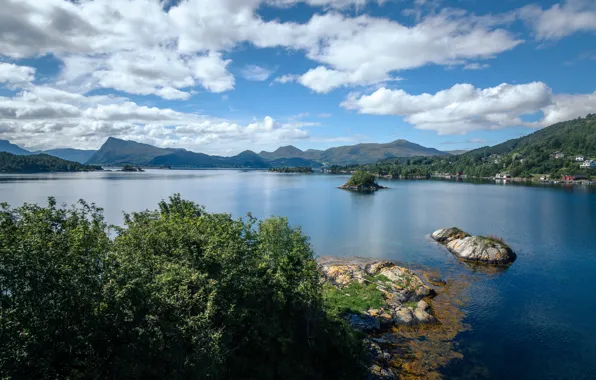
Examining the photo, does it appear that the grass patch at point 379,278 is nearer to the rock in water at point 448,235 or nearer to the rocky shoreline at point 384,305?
the rocky shoreline at point 384,305

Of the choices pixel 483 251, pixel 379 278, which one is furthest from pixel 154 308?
pixel 483 251

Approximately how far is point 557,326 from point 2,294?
50.6 metres

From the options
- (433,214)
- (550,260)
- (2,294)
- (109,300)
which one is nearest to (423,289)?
(550,260)

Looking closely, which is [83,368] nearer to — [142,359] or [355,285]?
[142,359]

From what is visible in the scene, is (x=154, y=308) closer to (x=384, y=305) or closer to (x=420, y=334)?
(x=420, y=334)

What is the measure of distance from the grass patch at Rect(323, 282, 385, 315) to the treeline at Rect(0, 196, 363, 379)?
10836 millimetres

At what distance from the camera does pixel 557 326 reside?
4016 centimetres

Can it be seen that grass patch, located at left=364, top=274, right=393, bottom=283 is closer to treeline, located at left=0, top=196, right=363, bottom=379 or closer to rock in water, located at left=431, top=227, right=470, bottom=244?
treeline, located at left=0, top=196, right=363, bottom=379

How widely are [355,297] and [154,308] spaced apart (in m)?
31.0

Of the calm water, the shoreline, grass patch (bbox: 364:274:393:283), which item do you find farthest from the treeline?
grass patch (bbox: 364:274:393:283)

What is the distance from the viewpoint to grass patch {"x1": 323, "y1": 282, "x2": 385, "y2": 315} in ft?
138

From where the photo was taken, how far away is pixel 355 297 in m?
45.0

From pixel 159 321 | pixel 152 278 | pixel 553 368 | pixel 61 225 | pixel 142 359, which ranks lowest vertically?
pixel 553 368

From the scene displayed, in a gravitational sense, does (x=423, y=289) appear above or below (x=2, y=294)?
below
